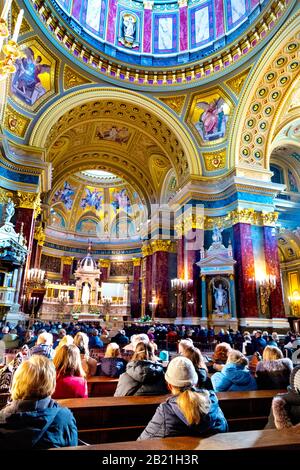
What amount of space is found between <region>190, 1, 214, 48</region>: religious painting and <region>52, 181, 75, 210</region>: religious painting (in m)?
14.9

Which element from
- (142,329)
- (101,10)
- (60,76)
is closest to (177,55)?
(101,10)

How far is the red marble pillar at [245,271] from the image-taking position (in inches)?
460

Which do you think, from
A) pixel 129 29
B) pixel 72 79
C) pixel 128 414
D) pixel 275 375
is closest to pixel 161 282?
pixel 72 79

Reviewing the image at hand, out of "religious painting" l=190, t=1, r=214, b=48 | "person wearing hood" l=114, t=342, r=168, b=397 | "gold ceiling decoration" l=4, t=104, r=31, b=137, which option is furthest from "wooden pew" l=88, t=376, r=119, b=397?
"religious painting" l=190, t=1, r=214, b=48

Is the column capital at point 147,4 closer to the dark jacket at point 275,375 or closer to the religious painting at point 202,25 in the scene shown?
the religious painting at point 202,25

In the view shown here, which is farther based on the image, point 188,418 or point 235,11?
point 235,11

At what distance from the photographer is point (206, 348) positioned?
9.33 metres

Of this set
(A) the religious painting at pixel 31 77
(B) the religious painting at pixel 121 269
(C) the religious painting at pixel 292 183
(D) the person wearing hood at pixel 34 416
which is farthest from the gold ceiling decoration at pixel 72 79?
(B) the religious painting at pixel 121 269

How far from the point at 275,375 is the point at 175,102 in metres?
14.0

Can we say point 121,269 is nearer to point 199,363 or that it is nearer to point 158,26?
point 158,26

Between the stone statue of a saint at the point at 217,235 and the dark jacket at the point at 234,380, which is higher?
the stone statue of a saint at the point at 217,235

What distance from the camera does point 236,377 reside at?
300 centimetres

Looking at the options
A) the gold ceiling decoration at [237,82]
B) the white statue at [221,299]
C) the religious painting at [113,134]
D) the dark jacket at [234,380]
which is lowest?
the dark jacket at [234,380]
